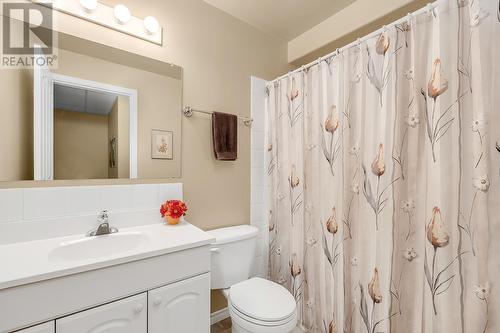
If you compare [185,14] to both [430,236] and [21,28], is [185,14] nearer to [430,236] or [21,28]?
[21,28]

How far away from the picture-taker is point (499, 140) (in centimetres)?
89

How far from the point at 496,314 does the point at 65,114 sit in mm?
2171

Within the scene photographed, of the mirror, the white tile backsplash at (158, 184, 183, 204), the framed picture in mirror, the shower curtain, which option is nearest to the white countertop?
the white tile backsplash at (158, 184, 183, 204)

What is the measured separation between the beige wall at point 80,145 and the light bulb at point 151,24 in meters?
0.61

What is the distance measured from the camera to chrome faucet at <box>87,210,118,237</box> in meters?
1.19

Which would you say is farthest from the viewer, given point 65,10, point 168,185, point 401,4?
point 168,185

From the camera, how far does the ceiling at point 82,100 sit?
1200 millimetres

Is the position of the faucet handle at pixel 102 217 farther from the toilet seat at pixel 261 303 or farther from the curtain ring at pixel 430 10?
the curtain ring at pixel 430 10

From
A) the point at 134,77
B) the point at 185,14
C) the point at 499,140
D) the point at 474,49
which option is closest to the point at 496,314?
the point at 499,140

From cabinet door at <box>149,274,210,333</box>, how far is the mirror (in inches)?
27.5

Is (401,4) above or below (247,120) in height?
above

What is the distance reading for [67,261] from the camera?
104 cm

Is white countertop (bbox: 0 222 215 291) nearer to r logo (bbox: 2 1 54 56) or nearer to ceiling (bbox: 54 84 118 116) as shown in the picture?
ceiling (bbox: 54 84 118 116)

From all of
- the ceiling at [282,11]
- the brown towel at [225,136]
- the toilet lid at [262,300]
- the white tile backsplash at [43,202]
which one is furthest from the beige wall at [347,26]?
the white tile backsplash at [43,202]
